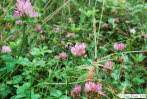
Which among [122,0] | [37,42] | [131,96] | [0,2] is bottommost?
[131,96]

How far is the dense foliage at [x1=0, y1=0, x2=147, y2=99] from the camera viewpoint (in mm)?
936

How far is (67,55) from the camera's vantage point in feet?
4.79

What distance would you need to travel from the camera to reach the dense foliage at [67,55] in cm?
94

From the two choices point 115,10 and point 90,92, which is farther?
point 115,10

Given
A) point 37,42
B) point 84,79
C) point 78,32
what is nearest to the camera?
point 84,79

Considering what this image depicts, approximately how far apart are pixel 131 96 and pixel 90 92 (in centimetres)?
34

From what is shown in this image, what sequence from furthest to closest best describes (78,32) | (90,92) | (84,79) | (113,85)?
(78,32)
(113,85)
(84,79)
(90,92)

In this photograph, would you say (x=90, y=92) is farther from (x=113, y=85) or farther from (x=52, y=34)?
(x=52, y=34)

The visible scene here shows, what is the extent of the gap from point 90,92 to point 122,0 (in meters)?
2.15

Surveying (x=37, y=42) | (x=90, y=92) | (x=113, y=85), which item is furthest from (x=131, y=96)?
(x=37, y=42)

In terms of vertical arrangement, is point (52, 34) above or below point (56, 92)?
above

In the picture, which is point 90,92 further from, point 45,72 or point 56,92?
point 45,72

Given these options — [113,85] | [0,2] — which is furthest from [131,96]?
[0,2]

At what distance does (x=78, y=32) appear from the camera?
1968mm
